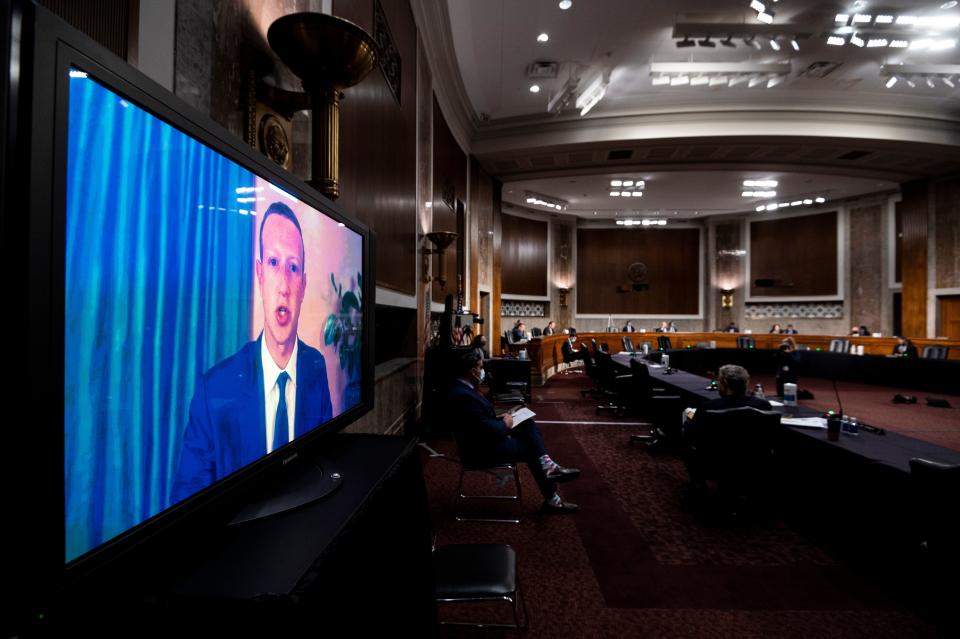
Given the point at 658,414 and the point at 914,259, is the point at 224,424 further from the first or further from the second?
the point at 914,259

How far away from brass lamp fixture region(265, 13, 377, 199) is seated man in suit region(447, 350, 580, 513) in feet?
5.73

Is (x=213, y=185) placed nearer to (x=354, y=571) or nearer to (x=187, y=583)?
(x=187, y=583)

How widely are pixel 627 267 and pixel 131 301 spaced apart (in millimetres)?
18460

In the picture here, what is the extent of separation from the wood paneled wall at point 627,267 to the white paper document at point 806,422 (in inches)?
571

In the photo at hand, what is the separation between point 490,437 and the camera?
3.30 metres

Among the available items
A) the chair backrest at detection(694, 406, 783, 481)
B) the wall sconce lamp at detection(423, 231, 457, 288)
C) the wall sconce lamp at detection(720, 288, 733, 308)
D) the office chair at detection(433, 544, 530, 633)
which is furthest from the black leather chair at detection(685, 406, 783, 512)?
the wall sconce lamp at detection(720, 288, 733, 308)

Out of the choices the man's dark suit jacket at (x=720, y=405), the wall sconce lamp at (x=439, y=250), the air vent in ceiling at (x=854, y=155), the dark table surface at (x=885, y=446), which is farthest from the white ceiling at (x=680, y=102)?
the dark table surface at (x=885, y=446)

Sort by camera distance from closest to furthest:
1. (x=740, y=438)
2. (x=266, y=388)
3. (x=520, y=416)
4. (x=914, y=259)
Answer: (x=266, y=388)
(x=740, y=438)
(x=520, y=416)
(x=914, y=259)

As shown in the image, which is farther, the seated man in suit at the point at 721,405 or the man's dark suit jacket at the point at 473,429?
the seated man in suit at the point at 721,405

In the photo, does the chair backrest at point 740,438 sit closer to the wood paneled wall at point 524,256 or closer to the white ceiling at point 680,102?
the white ceiling at point 680,102

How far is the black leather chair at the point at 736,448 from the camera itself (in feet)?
10.3

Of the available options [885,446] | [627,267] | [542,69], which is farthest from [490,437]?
[627,267]

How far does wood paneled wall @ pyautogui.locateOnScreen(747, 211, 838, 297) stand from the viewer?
15023 mm

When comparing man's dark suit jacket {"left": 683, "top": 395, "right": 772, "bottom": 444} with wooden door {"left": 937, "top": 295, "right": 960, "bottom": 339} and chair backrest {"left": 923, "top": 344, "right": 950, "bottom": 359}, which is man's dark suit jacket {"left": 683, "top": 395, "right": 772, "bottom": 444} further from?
wooden door {"left": 937, "top": 295, "right": 960, "bottom": 339}
